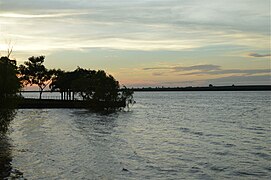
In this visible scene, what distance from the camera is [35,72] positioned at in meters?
120

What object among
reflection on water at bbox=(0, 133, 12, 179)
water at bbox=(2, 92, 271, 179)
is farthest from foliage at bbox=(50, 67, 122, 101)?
reflection on water at bbox=(0, 133, 12, 179)

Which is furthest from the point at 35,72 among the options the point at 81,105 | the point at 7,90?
the point at 7,90

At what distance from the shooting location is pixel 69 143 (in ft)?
114

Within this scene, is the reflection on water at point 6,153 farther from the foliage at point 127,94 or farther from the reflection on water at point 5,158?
the foliage at point 127,94

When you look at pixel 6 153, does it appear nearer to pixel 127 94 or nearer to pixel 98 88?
pixel 98 88

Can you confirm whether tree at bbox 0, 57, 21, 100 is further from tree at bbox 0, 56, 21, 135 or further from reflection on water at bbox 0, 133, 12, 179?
reflection on water at bbox 0, 133, 12, 179

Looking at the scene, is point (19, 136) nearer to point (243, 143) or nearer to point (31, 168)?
point (31, 168)

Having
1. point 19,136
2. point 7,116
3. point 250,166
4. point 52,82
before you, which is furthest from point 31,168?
point 52,82

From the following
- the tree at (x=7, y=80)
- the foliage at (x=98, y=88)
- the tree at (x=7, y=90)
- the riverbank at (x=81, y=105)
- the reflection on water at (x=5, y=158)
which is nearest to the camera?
the reflection on water at (x=5, y=158)

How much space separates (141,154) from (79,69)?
105m

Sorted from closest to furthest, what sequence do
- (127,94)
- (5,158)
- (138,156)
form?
(5,158) → (138,156) → (127,94)

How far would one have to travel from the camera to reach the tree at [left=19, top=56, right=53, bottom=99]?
119 metres

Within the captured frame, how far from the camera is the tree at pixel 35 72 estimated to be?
119 m

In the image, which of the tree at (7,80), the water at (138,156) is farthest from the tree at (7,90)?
the water at (138,156)
